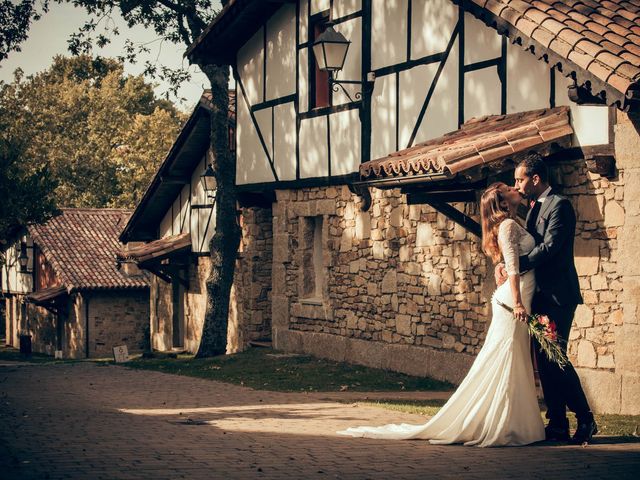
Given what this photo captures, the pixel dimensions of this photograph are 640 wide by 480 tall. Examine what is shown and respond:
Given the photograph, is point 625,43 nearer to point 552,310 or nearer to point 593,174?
point 593,174

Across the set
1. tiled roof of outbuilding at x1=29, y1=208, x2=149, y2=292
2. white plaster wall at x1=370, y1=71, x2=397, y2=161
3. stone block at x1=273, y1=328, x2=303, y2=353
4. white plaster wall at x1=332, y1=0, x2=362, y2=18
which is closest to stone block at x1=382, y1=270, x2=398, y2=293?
white plaster wall at x1=370, y1=71, x2=397, y2=161

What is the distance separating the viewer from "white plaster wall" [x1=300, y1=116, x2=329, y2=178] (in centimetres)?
1769

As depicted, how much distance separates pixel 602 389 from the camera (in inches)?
443

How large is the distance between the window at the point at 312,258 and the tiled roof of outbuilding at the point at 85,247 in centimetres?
1858

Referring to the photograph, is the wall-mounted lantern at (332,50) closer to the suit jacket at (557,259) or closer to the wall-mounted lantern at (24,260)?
the suit jacket at (557,259)

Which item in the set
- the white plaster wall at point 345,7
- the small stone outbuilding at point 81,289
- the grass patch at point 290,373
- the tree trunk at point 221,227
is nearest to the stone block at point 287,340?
the grass patch at point 290,373

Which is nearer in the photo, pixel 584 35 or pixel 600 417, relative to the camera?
pixel 600 417

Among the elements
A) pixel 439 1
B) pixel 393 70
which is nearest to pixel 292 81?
pixel 393 70

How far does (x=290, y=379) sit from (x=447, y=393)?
3.00 metres

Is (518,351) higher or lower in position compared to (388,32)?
lower

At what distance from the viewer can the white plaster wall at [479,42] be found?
43.4 feet

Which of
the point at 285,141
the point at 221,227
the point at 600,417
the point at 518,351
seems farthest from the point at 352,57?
the point at 518,351

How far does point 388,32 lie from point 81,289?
2247cm

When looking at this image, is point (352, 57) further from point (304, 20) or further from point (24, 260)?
point (24, 260)
